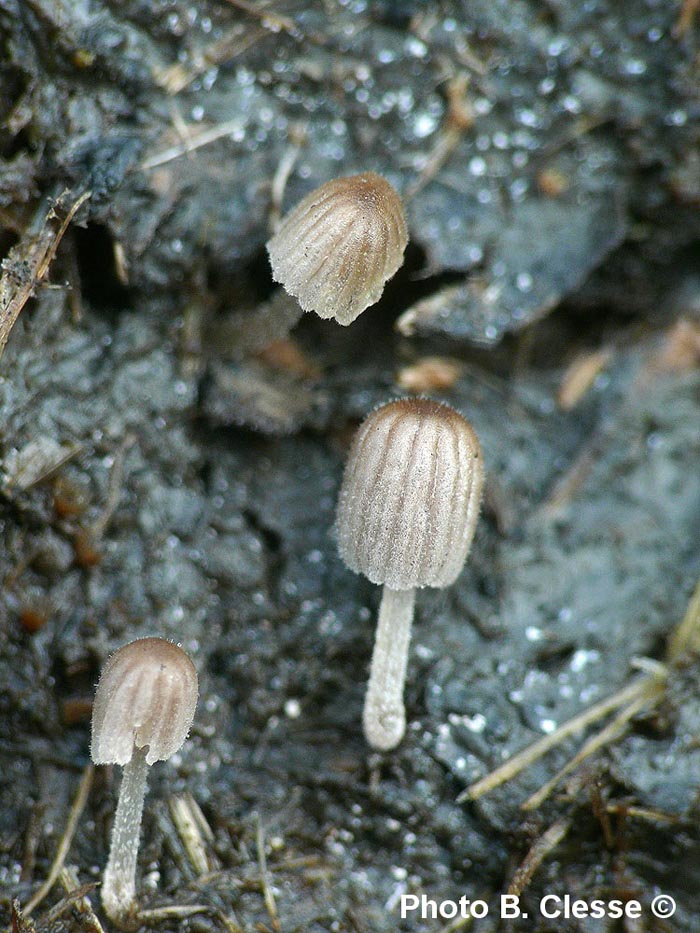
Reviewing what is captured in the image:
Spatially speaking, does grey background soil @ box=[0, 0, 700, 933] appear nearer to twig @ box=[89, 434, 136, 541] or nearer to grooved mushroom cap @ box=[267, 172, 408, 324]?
twig @ box=[89, 434, 136, 541]

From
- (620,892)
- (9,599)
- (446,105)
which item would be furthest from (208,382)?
(620,892)

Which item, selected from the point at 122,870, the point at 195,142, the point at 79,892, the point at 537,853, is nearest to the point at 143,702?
the point at 122,870

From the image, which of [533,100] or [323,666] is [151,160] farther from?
[323,666]

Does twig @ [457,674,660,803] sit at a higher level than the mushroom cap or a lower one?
lower

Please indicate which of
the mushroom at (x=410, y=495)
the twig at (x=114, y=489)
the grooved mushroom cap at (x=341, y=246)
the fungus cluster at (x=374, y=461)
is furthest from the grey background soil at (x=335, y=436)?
the mushroom at (x=410, y=495)

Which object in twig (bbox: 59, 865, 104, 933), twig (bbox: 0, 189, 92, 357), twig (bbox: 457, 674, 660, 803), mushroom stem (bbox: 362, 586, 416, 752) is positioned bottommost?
twig (bbox: 59, 865, 104, 933)

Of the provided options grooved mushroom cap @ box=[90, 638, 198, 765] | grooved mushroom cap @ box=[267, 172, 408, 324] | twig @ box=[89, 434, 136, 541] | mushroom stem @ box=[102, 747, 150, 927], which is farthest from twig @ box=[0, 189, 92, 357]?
mushroom stem @ box=[102, 747, 150, 927]

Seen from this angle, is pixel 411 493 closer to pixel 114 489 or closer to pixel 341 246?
pixel 341 246
